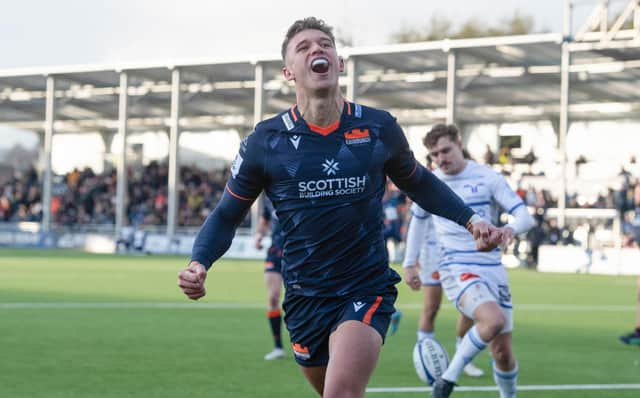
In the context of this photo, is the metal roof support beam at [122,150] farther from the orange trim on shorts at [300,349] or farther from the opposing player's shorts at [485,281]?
the orange trim on shorts at [300,349]

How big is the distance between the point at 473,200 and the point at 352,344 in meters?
4.27

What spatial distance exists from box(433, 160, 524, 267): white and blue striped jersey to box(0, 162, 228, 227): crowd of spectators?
3783 centimetres

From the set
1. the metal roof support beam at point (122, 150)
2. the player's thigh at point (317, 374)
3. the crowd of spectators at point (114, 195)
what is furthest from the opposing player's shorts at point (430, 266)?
the metal roof support beam at point (122, 150)

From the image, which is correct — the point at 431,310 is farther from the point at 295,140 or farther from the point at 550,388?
the point at 295,140

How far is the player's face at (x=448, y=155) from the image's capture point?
31.7ft

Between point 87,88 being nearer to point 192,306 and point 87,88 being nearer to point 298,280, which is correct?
point 192,306

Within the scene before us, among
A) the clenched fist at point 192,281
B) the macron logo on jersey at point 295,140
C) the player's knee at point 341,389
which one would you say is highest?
the macron logo on jersey at point 295,140

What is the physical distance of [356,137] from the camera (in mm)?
5836

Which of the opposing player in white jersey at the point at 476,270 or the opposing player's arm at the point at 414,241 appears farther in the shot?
the opposing player's arm at the point at 414,241

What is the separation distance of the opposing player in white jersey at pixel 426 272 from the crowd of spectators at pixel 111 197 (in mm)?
35157

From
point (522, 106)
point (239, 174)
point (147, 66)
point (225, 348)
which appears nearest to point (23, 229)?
point (147, 66)

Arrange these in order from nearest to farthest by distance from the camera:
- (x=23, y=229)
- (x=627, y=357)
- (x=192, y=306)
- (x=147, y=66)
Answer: (x=627, y=357) → (x=192, y=306) → (x=147, y=66) → (x=23, y=229)

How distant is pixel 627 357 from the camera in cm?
1276

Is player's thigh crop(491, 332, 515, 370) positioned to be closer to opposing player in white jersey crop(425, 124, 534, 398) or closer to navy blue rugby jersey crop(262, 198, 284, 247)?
opposing player in white jersey crop(425, 124, 534, 398)
